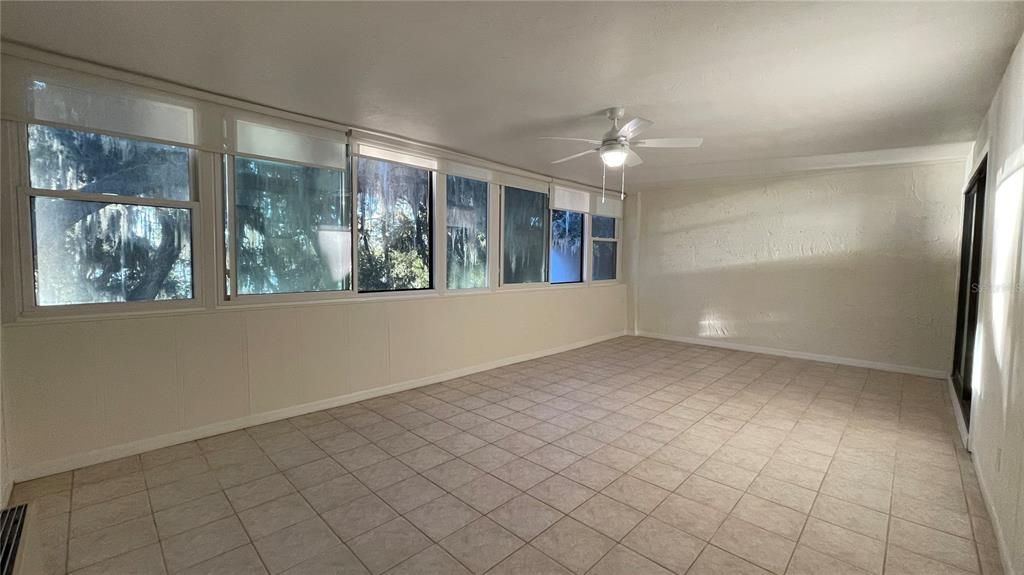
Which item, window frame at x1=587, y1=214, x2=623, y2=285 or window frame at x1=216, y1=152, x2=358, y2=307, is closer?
window frame at x1=216, y1=152, x2=358, y2=307

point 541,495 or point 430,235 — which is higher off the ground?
point 430,235

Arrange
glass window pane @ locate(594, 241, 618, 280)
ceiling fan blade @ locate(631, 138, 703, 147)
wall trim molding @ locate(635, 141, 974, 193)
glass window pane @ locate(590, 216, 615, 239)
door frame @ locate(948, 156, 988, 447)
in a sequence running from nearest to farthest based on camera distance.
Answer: ceiling fan blade @ locate(631, 138, 703, 147), door frame @ locate(948, 156, 988, 447), wall trim molding @ locate(635, 141, 974, 193), glass window pane @ locate(590, 216, 615, 239), glass window pane @ locate(594, 241, 618, 280)

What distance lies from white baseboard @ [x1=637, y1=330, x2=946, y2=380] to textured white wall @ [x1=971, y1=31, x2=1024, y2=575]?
2.43 m

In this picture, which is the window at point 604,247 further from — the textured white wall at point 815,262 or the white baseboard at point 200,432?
the white baseboard at point 200,432

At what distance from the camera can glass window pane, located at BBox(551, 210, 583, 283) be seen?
19.3 feet

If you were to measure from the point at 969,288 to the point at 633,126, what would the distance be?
342 centimetres

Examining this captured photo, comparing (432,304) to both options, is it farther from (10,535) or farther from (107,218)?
(10,535)

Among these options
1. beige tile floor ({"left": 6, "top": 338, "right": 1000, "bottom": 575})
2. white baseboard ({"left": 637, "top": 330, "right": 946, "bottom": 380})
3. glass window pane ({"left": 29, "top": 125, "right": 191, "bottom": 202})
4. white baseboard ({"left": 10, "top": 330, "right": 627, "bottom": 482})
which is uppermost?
glass window pane ({"left": 29, "top": 125, "right": 191, "bottom": 202})

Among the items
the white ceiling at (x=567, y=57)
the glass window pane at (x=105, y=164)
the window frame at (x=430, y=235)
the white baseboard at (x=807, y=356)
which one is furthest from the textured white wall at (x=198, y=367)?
the white baseboard at (x=807, y=356)

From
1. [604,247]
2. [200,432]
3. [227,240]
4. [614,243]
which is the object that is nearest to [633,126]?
[227,240]

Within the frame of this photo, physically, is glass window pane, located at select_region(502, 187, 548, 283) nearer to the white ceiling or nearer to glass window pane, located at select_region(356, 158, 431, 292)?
glass window pane, located at select_region(356, 158, 431, 292)

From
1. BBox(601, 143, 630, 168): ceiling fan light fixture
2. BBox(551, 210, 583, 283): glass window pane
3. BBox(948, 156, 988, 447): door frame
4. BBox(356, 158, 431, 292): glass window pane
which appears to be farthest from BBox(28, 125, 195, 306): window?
BBox(948, 156, 988, 447): door frame

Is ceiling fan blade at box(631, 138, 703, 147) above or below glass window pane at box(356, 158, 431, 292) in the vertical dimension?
above

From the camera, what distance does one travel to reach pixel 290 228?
330 cm
